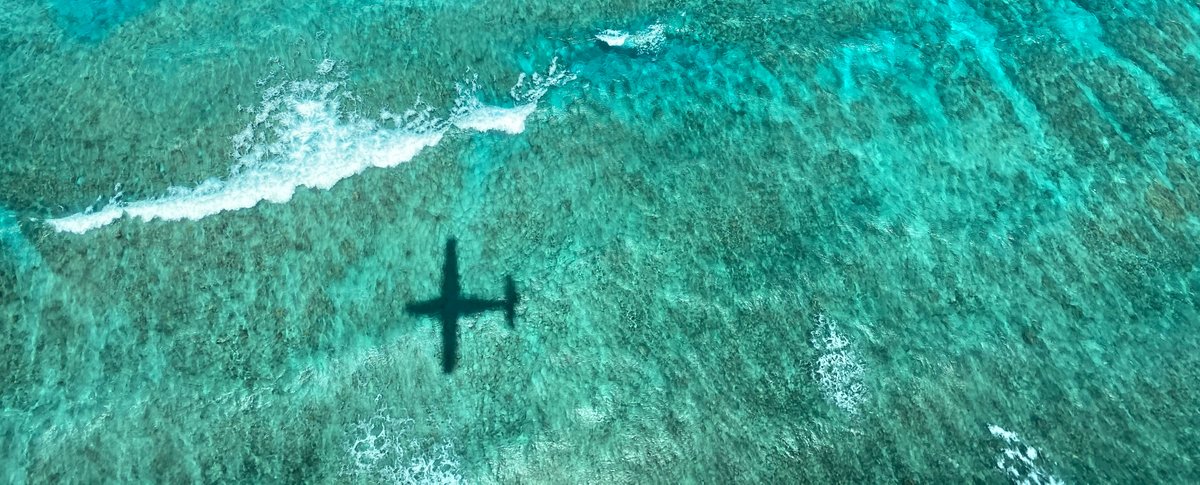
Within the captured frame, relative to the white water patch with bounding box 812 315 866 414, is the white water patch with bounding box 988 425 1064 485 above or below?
below

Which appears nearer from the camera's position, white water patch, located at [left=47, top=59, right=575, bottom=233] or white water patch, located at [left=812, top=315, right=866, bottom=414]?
white water patch, located at [left=812, top=315, right=866, bottom=414]

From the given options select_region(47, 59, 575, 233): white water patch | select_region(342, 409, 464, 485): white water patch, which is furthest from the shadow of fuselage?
select_region(47, 59, 575, 233): white water patch

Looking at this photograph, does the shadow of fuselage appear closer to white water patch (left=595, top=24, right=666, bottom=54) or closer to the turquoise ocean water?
the turquoise ocean water

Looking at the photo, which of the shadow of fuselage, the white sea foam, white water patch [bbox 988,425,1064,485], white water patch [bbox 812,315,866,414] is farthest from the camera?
the white sea foam

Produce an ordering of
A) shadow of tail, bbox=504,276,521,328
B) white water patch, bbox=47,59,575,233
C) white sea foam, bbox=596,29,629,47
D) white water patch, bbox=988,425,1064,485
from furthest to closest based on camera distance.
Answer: white sea foam, bbox=596,29,629,47 < white water patch, bbox=47,59,575,233 < shadow of tail, bbox=504,276,521,328 < white water patch, bbox=988,425,1064,485

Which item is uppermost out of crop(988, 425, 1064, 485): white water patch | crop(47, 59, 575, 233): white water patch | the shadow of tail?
crop(47, 59, 575, 233): white water patch

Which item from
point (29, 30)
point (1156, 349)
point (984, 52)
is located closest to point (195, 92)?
point (29, 30)

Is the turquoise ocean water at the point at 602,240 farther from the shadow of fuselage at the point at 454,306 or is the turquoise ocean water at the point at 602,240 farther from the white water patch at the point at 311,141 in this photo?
the shadow of fuselage at the point at 454,306

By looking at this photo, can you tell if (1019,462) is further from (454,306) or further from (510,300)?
(454,306)
